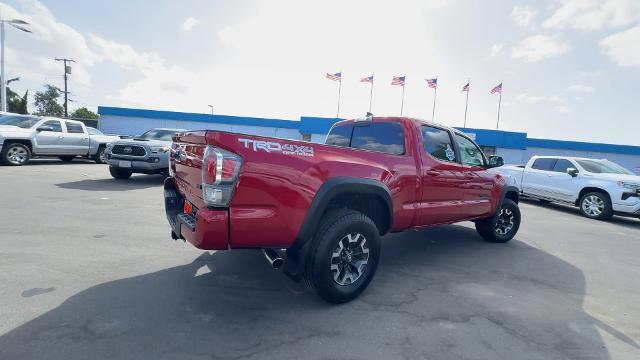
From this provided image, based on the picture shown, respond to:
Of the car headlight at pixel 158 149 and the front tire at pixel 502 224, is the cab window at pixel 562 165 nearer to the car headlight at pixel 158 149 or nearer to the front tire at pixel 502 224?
the front tire at pixel 502 224

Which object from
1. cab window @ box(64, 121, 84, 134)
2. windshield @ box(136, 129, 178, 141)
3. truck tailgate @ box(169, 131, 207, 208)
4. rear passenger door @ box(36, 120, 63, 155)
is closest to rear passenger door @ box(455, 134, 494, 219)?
truck tailgate @ box(169, 131, 207, 208)

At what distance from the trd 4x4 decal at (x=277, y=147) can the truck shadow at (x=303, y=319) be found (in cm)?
141

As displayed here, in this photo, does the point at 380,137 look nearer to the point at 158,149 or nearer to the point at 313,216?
the point at 313,216

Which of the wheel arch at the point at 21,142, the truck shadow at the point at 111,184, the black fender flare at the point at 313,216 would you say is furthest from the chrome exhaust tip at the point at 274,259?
the wheel arch at the point at 21,142

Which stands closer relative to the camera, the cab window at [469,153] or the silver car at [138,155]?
the cab window at [469,153]

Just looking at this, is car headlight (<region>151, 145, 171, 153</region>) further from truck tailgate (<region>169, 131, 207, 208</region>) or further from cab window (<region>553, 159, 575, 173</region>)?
cab window (<region>553, 159, 575, 173</region>)

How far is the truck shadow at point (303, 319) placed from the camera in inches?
92.9

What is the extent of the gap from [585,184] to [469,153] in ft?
22.2

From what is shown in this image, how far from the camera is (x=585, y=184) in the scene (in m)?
9.23

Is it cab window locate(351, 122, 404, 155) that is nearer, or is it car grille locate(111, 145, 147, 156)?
cab window locate(351, 122, 404, 155)

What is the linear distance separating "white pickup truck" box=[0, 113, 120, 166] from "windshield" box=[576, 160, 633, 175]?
14.2 m

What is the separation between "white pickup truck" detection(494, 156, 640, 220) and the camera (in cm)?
855

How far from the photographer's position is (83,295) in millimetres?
2971

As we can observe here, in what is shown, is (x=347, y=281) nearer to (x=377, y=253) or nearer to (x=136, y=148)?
(x=377, y=253)
